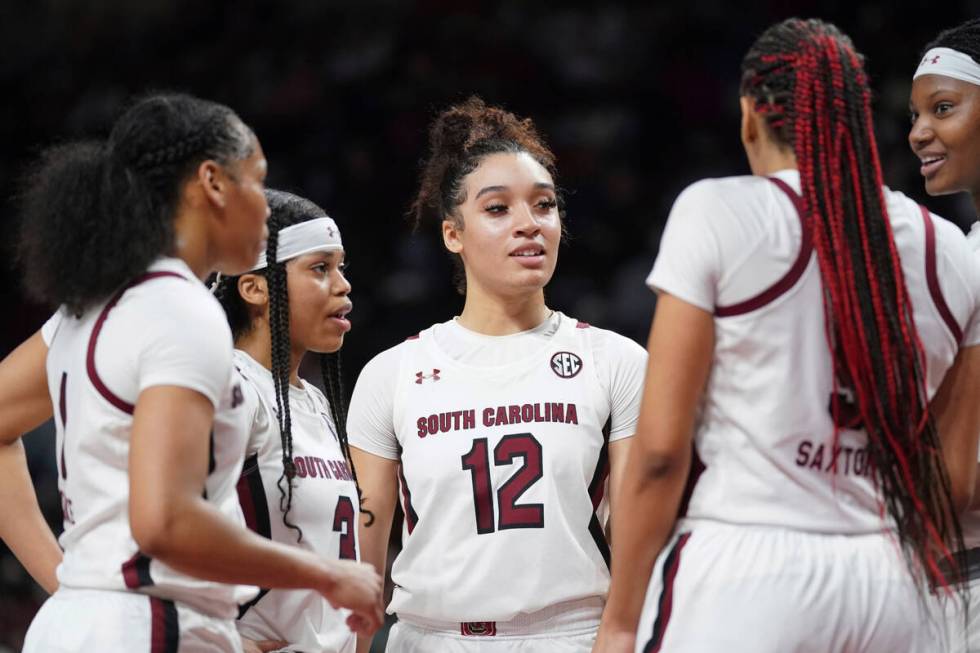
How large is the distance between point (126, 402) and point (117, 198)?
43 cm

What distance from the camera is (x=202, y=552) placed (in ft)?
7.06

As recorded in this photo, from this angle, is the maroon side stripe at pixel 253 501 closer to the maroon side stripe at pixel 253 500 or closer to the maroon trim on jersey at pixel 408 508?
the maroon side stripe at pixel 253 500

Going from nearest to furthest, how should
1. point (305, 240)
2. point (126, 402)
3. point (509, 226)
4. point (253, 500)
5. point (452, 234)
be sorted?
point (126, 402) → point (253, 500) → point (305, 240) → point (509, 226) → point (452, 234)

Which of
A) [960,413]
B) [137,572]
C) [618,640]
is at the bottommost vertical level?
[618,640]

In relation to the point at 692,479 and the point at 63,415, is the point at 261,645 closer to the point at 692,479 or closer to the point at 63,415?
the point at 63,415

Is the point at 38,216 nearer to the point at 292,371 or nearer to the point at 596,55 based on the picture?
the point at 292,371

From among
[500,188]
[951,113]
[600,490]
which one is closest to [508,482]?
[600,490]

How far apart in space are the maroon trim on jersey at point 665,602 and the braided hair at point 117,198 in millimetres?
1195

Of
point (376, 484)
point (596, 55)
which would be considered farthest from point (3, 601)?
point (596, 55)

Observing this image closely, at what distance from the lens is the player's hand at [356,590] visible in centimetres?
234

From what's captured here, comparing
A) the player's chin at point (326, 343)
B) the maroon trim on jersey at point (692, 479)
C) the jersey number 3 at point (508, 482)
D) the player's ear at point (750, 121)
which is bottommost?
the jersey number 3 at point (508, 482)

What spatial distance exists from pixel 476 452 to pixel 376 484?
1.30 feet

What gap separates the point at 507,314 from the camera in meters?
3.76

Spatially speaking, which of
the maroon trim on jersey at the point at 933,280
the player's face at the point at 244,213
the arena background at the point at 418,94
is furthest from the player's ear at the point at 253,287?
the arena background at the point at 418,94
